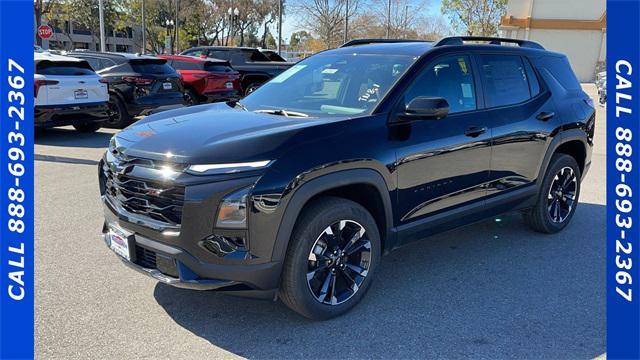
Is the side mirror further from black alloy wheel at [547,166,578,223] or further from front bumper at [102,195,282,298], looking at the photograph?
black alloy wheel at [547,166,578,223]

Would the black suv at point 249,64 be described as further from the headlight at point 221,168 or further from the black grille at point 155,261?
the headlight at point 221,168

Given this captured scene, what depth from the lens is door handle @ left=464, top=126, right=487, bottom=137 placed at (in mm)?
4154

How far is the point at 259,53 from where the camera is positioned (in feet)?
58.2

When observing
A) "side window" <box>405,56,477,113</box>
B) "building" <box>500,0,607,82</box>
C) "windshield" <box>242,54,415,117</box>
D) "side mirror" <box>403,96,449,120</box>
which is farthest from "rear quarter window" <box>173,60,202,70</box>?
"building" <box>500,0,607,82</box>

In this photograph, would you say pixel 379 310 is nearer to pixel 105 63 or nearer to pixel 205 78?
pixel 105 63

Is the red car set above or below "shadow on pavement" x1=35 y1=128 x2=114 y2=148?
above

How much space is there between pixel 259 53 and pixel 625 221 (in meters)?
15.7

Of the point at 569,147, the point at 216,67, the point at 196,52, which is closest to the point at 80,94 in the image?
the point at 216,67

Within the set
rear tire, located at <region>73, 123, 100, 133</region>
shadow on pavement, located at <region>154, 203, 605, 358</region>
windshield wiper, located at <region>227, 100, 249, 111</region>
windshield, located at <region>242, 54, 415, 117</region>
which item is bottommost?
shadow on pavement, located at <region>154, 203, 605, 358</region>

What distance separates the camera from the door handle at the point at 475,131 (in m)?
4.15

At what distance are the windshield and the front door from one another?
24cm

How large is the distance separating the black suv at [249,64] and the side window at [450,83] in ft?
35.1

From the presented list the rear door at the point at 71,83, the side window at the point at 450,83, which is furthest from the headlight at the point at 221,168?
the rear door at the point at 71,83

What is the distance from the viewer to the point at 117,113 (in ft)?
36.9
